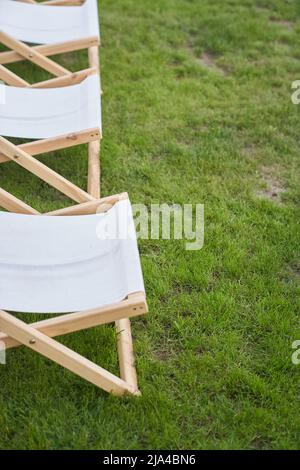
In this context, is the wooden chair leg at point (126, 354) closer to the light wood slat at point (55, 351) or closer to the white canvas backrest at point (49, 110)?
the light wood slat at point (55, 351)

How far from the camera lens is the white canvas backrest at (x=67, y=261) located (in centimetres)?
260

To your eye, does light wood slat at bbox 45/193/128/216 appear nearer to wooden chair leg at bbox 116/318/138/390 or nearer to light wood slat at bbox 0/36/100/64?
wooden chair leg at bbox 116/318/138/390

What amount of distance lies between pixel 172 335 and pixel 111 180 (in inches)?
50.1

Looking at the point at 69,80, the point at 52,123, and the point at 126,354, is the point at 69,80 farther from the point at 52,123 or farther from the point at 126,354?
the point at 126,354

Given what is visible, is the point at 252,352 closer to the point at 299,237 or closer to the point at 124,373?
the point at 124,373

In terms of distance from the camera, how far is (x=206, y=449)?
8.13ft

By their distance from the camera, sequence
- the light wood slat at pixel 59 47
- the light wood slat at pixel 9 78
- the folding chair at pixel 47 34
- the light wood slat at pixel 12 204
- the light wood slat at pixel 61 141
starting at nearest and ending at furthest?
the light wood slat at pixel 12 204 → the light wood slat at pixel 61 141 → the light wood slat at pixel 9 78 → the folding chair at pixel 47 34 → the light wood slat at pixel 59 47

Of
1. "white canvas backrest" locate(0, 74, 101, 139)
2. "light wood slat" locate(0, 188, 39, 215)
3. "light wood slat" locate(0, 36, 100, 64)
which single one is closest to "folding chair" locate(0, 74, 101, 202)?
"white canvas backrest" locate(0, 74, 101, 139)

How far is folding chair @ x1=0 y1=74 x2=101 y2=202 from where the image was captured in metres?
3.30

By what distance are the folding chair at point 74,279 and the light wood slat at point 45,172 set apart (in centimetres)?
23

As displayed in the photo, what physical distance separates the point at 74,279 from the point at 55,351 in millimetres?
381

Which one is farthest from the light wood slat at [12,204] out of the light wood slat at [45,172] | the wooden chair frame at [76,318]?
the light wood slat at [45,172]

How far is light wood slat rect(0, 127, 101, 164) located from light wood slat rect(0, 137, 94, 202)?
0.18m
